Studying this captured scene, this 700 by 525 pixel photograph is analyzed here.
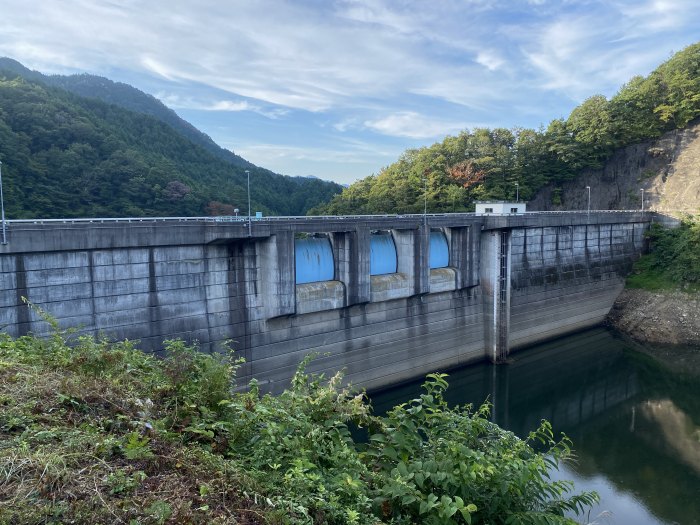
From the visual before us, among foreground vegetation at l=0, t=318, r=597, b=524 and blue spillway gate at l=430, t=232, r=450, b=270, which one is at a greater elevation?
blue spillway gate at l=430, t=232, r=450, b=270

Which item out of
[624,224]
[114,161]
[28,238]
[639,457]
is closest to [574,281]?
[624,224]

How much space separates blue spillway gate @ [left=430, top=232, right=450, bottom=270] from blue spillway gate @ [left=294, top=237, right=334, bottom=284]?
721 cm

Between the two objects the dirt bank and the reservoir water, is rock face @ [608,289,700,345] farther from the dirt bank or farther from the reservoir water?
the reservoir water

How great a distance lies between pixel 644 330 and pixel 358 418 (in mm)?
35962

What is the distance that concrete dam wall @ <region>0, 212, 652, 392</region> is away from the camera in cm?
1585

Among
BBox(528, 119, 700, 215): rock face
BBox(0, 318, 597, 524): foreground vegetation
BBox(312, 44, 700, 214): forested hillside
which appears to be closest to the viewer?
BBox(0, 318, 597, 524): foreground vegetation

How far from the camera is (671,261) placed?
125 ft

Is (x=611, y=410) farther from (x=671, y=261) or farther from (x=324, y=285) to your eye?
(x=671, y=261)

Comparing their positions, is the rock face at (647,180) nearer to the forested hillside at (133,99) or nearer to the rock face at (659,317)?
the rock face at (659,317)

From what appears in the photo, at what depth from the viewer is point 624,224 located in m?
39.8

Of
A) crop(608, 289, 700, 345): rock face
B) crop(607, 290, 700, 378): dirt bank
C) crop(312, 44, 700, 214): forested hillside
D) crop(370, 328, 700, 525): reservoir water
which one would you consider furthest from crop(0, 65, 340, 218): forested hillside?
crop(607, 290, 700, 378): dirt bank

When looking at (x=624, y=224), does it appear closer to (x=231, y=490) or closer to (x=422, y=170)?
(x=422, y=170)

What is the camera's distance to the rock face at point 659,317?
3375 centimetres

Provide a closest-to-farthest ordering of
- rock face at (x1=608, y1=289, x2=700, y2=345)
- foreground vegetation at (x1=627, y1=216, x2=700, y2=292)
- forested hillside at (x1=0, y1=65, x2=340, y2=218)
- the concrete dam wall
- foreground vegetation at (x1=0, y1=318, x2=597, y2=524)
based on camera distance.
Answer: foreground vegetation at (x1=0, y1=318, x2=597, y2=524) < the concrete dam wall < rock face at (x1=608, y1=289, x2=700, y2=345) < foreground vegetation at (x1=627, y1=216, x2=700, y2=292) < forested hillside at (x1=0, y1=65, x2=340, y2=218)
